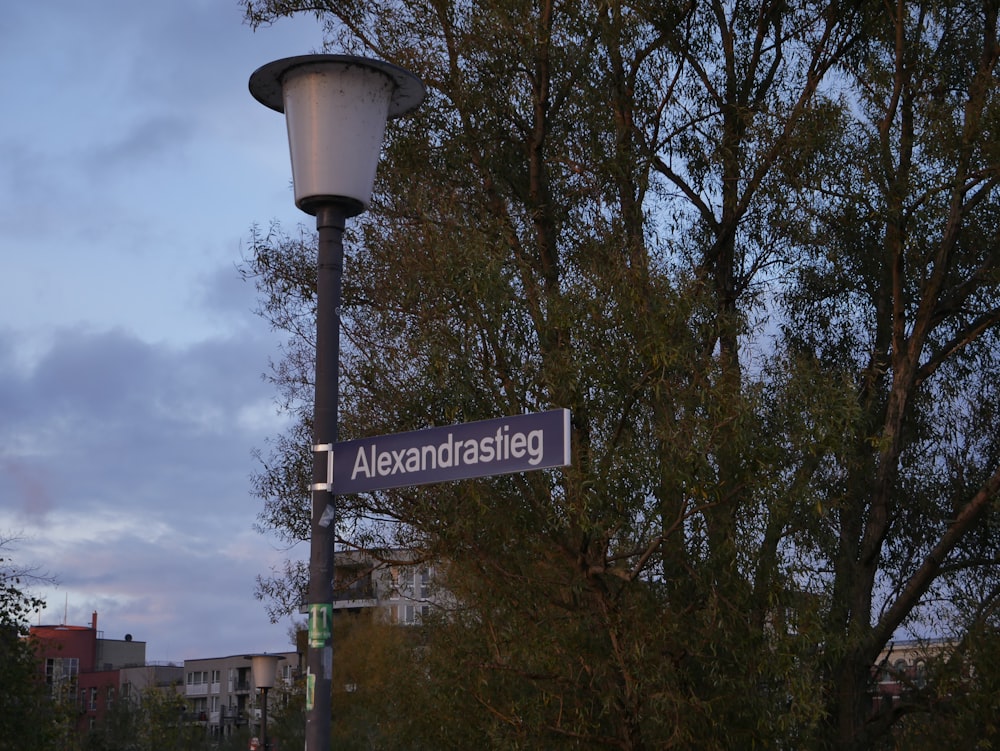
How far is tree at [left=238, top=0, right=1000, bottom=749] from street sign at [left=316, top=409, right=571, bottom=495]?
479 cm

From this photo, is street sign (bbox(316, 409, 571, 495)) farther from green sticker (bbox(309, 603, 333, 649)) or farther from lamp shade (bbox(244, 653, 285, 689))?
lamp shade (bbox(244, 653, 285, 689))

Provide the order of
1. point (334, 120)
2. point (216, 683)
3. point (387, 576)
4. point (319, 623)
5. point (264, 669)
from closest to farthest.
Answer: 1. point (319, 623)
2. point (334, 120)
3. point (387, 576)
4. point (264, 669)
5. point (216, 683)

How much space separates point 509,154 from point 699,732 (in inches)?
288

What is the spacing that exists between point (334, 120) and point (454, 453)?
1.68 meters

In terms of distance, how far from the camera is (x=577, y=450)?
11.0m

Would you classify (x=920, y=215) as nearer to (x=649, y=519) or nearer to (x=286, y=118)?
(x=649, y=519)

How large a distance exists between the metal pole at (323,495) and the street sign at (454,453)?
98mm

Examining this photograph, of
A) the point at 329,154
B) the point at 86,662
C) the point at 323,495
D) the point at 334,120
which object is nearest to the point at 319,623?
the point at 323,495

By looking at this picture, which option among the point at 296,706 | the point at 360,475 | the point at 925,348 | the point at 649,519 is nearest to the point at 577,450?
the point at 649,519

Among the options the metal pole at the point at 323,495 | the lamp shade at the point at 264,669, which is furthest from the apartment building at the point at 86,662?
the metal pole at the point at 323,495

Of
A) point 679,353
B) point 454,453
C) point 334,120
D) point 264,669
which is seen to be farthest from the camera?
point 264,669

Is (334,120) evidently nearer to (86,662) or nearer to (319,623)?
(319,623)

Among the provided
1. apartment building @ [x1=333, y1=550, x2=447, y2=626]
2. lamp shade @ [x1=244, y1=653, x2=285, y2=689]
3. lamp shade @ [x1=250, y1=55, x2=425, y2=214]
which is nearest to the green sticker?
lamp shade @ [x1=250, y1=55, x2=425, y2=214]

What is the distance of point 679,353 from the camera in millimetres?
10930
